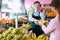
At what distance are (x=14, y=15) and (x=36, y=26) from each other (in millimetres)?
263

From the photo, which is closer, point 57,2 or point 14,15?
point 57,2

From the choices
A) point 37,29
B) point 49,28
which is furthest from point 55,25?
point 37,29

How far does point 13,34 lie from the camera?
2025 mm

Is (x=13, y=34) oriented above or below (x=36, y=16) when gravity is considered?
below

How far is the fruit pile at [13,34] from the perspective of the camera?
201 cm

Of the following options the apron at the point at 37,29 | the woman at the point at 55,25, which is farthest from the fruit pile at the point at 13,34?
the woman at the point at 55,25

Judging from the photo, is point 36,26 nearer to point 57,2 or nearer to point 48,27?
point 48,27

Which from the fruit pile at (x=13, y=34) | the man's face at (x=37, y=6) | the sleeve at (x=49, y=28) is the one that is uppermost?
the man's face at (x=37, y=6)

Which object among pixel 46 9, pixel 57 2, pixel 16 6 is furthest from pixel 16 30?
pixel 57 2

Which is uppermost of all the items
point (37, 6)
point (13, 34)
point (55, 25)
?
point (37, 6)

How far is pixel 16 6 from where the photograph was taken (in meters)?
2.05

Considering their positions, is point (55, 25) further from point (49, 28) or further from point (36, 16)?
point (36, 16)

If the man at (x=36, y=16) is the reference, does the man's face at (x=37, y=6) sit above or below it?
above

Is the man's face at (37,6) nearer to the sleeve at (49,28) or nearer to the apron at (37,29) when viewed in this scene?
the apron at (37,29)
